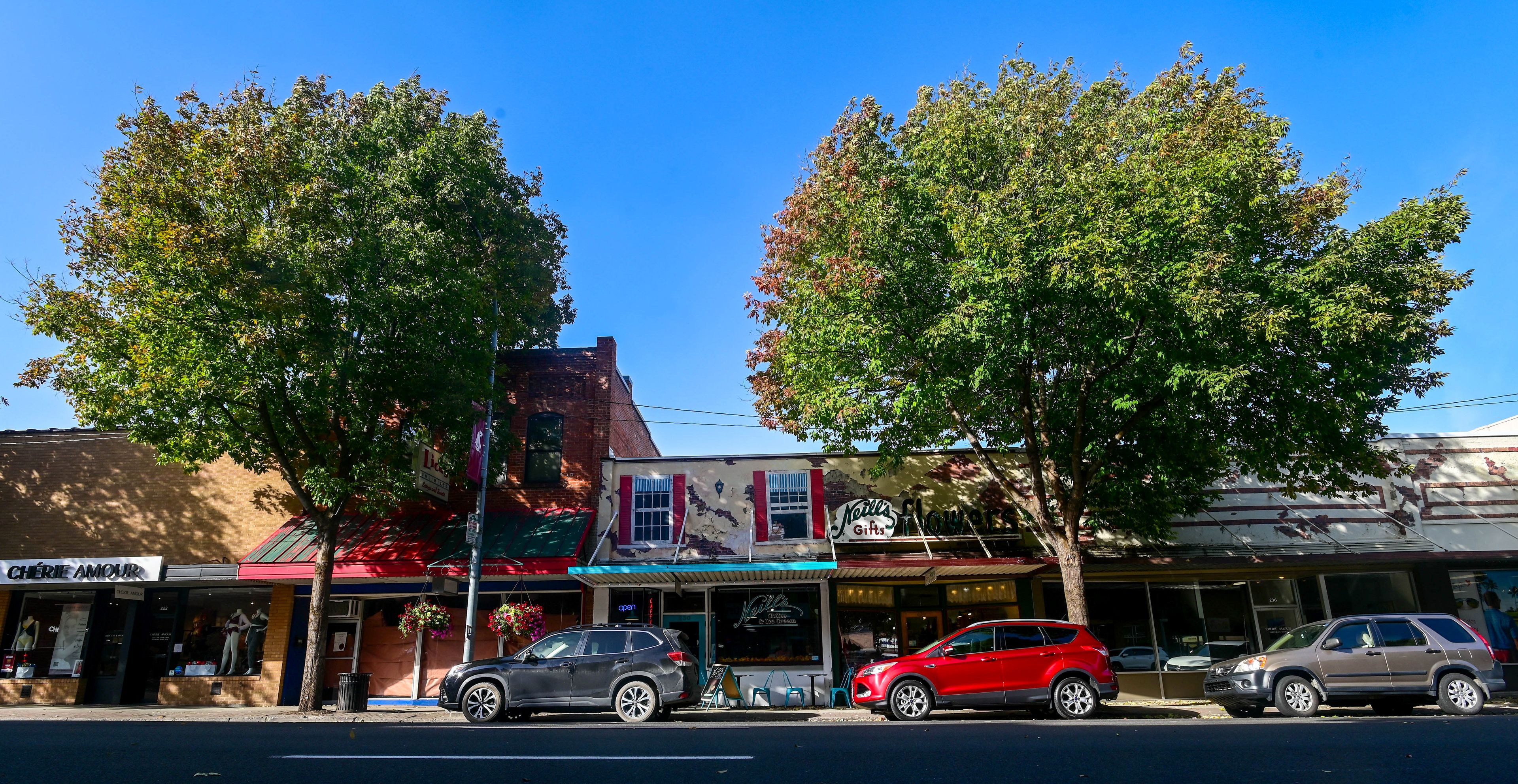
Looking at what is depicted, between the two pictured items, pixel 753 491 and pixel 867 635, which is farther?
pixel 753 491

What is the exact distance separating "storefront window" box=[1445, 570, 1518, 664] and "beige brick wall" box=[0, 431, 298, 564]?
27719 mm

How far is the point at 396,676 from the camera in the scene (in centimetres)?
1920

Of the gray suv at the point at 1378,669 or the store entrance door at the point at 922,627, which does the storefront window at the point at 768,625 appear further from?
the gray suv at the point at 1378,669

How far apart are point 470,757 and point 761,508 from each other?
12544 millimetres

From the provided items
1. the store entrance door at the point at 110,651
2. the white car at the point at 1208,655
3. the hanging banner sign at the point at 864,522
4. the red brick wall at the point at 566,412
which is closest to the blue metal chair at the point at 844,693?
the hanging banner sign at the point at 864,522

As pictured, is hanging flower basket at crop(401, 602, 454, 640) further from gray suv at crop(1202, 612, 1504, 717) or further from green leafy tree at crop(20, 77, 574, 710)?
gray suv at crop(1202, 612, 1504, 717)

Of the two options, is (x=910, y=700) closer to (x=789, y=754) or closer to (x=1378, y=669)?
(x=789, y=754)

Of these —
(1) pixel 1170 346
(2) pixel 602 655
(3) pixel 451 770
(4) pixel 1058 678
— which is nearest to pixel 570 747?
(3) pixel 451 770

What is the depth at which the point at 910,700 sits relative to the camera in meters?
13.7

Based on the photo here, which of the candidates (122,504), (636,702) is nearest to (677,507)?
(636,702)

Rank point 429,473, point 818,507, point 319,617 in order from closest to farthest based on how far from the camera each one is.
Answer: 1. point 319,617
2. point 429,473
3. point 818,507

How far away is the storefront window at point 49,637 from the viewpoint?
19.7 metres

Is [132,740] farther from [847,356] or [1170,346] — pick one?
[1170,346]

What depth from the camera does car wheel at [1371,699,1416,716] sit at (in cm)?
1347
